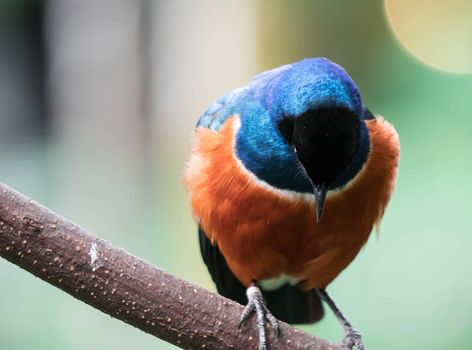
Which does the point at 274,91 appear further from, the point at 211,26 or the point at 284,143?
the point at 211,26

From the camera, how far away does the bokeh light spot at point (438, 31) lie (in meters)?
2.93

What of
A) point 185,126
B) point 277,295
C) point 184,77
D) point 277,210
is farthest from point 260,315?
point 184,77

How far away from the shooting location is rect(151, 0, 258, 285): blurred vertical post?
339 cm

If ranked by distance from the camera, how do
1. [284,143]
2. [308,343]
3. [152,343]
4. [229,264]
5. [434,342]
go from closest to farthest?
1. [308,343]
2. [284,143]
3. [229,264]
4. [434,342]
5. [152,343]

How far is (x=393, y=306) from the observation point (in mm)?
2828

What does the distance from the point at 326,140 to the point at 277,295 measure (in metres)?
0.88

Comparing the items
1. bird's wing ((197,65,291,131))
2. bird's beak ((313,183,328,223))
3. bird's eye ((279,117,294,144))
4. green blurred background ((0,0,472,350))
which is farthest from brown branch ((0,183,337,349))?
green blurred background ((0,0,472,350))

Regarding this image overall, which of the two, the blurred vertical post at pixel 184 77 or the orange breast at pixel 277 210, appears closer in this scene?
the orange breast at pixel 277 210

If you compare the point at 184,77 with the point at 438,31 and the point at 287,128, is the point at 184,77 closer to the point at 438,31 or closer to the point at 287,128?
the point at 438,31

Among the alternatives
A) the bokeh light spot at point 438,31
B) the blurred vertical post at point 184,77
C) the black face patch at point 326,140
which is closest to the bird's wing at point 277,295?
the black face patch at point 326,140

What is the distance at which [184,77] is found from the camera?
3.54 meters

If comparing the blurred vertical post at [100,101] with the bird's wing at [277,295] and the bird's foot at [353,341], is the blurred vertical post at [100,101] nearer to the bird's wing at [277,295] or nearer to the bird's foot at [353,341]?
the bird's wing at [277,295]

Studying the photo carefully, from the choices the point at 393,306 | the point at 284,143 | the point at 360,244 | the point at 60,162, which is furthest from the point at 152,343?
the point at 284,143

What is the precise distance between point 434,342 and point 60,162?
5.91 feet
